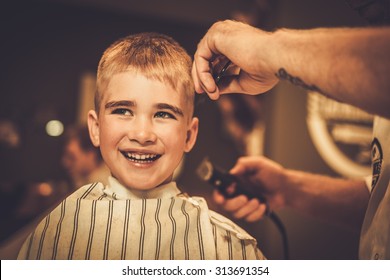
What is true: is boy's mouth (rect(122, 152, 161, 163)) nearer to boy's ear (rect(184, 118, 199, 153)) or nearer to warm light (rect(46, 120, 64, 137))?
boy's ear (rect(184, 118, 199, 153))

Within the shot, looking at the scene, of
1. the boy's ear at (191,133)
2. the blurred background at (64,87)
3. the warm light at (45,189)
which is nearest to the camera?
the boy's ear at (191,133)

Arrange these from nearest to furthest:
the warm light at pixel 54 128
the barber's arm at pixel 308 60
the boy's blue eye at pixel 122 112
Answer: the barber's arm at pixel 308 60
the boy's blue eye at pixel 122 112
the warm light at pixel 54 128

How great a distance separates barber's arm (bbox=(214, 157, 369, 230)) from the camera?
1404 mm

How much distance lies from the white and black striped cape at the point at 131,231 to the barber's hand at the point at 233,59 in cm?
30

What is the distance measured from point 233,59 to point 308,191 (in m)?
0.91

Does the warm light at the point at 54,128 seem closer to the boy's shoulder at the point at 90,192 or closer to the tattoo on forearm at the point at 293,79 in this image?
the boy's shoulder at the point at 90,192

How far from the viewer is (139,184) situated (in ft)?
2.94

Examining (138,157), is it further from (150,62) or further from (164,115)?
(150,62)

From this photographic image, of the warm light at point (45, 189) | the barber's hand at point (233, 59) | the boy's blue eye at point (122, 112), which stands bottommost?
the warm light at point (45, 189)

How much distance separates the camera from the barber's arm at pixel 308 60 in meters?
0.64

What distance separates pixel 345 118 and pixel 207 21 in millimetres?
1705

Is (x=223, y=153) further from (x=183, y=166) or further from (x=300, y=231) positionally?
(x=300, y=231)

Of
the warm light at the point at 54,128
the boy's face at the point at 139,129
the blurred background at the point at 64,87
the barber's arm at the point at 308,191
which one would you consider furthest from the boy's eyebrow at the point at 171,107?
the warm light at the point at 54,128
